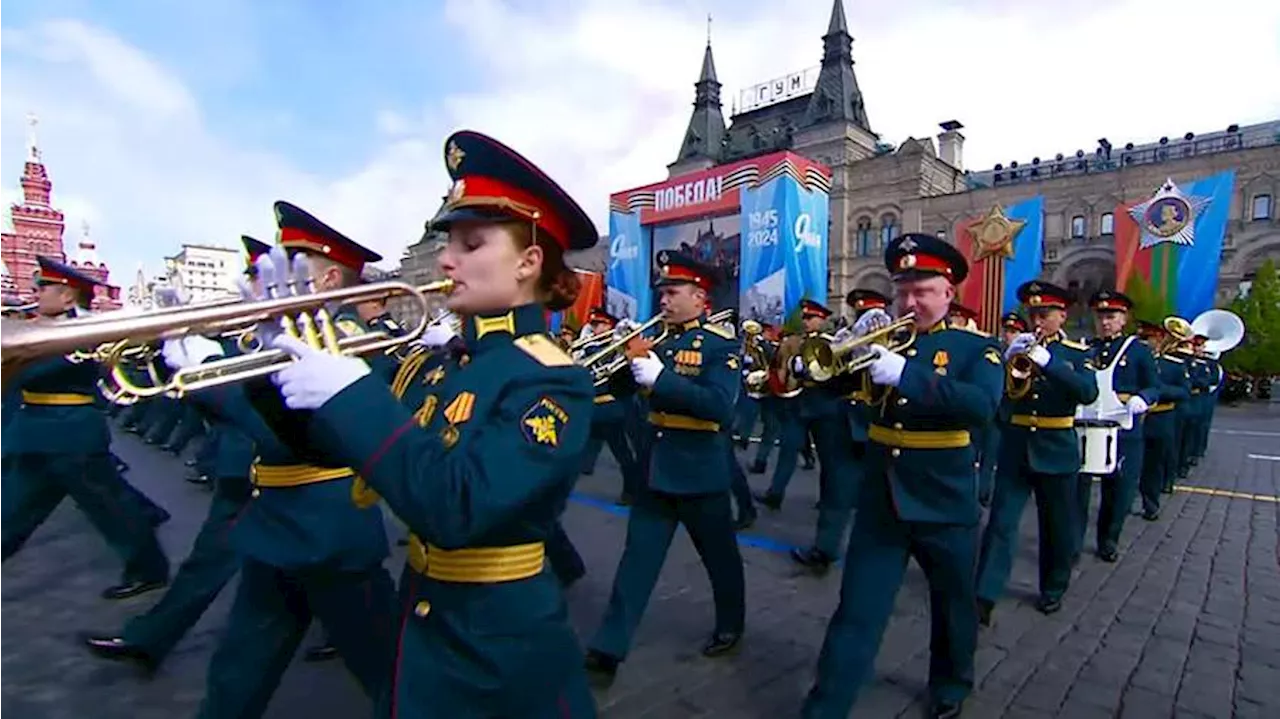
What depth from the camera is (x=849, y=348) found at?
12.0 ft

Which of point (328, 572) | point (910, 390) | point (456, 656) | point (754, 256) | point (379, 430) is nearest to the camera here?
point (379, 430)

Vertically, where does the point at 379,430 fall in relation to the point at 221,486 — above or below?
above

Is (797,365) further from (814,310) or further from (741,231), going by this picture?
(741,231)

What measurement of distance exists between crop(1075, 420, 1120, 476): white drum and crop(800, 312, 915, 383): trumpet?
2.70 meters

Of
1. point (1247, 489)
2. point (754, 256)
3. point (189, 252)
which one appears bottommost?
point (1247, 489)

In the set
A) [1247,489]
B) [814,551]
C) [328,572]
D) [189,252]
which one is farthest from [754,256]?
[328,572]

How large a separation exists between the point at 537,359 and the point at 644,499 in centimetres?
251

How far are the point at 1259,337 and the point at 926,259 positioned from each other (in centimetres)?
3223

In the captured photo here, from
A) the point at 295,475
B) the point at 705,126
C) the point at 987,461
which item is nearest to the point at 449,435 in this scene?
the point at 295,475

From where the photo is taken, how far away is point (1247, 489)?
9.93 metres

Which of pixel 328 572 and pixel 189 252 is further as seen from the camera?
pixel 189 252

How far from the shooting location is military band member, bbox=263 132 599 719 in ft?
5.04

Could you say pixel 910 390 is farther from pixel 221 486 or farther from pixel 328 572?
pixel 221 486

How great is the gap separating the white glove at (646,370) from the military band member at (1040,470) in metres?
2.71
